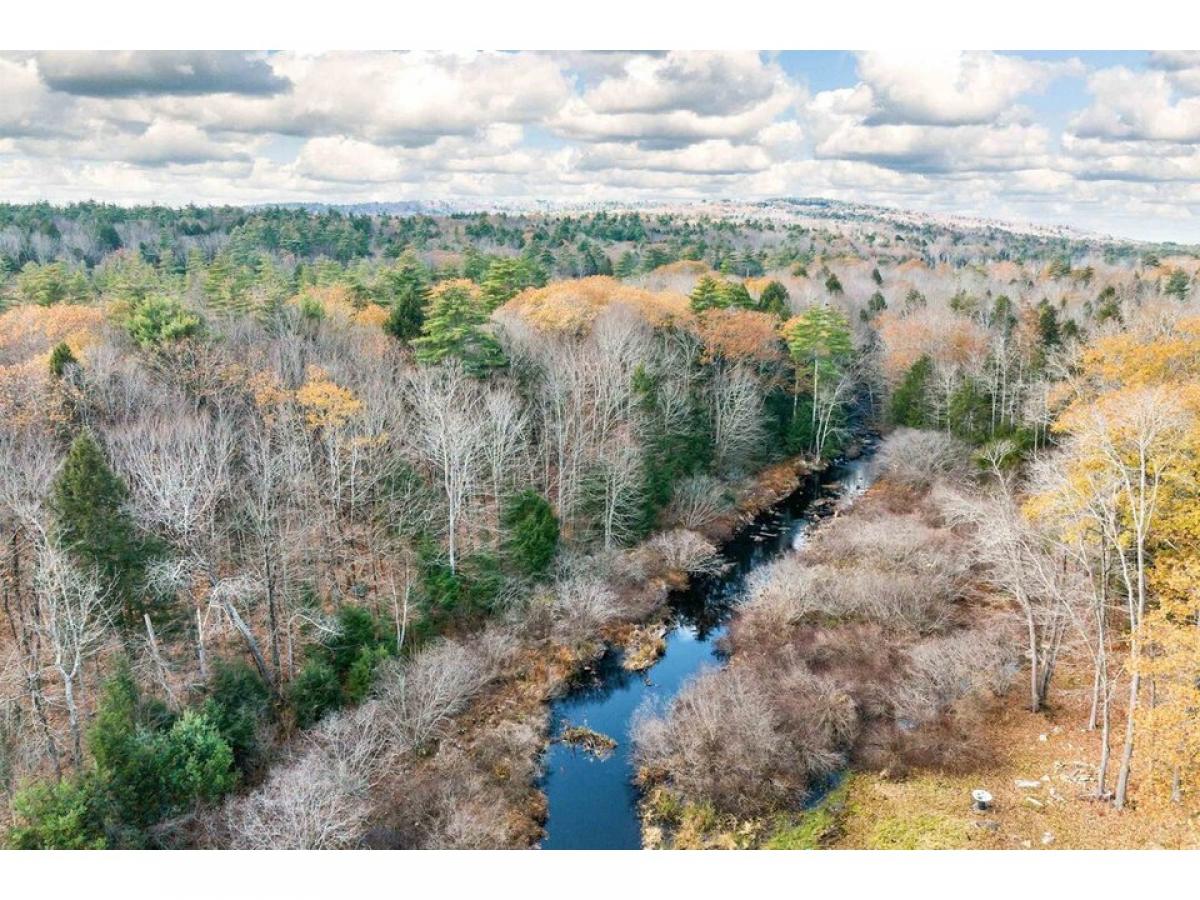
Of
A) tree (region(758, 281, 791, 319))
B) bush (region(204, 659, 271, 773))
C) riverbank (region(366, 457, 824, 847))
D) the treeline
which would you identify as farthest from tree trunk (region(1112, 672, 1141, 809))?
tree (region(758, 281, 791, 319))

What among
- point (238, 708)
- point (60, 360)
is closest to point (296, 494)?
point (238, 708)

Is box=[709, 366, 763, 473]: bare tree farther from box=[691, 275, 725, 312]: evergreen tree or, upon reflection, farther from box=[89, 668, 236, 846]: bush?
box=[89, 668, 236, 846]: bush

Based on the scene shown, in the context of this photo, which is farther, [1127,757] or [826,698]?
[826,698]

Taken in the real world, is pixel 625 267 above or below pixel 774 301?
above

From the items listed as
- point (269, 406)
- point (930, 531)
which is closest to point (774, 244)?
point (930, 531)

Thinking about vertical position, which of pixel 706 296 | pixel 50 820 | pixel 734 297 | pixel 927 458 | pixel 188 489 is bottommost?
pixel 50 820

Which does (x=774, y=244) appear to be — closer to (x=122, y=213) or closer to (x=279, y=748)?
(x=122, y=213)

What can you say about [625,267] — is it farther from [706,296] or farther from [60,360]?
[60,360]
